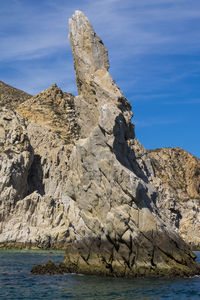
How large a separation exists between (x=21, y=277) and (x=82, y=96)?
16484 mm

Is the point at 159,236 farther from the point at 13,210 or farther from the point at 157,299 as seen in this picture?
the point at 13,210

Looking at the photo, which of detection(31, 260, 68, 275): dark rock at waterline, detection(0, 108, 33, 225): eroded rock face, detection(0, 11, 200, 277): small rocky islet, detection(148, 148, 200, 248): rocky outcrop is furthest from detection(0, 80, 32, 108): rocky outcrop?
detection(31, 260, 68, 275): dark rock at waterline

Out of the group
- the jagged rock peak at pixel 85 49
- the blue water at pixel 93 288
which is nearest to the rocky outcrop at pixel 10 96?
the jagged rock peak at pixel 85 49

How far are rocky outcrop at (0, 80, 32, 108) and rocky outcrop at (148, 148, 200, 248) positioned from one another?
1650 inches

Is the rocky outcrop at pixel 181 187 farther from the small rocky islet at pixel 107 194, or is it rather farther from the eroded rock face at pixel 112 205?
the eroded rock face at pixel 112 205

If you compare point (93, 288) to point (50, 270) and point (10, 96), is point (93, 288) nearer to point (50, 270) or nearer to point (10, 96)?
point (50, 270)

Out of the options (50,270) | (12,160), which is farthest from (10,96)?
(50,270)

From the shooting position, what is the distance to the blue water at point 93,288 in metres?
23.1

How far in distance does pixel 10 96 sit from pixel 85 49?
100 meters

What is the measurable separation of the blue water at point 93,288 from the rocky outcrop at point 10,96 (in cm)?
9780

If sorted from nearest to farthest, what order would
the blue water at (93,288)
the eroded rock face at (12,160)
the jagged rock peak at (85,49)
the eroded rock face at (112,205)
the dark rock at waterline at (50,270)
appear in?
the blue water at (93,288) → the eroded rock face at (112,205) → the dark rock at waterline at (50,270) → the jagged rock peak at (85,49) → the eroded rock face at (12,160)

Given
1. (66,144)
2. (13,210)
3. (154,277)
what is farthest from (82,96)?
(66,144)

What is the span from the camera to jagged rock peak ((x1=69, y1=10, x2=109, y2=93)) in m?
39.5

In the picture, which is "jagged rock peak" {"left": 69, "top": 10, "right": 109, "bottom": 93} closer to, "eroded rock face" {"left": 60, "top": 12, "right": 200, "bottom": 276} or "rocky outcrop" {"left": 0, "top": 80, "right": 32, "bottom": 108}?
"eroded rock face" {"left": 60, "top": 12, "right": 200, "bottom": 276}
